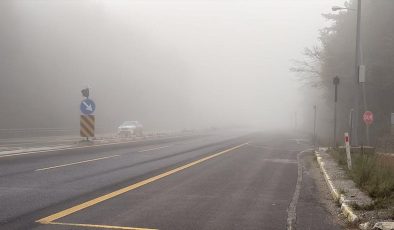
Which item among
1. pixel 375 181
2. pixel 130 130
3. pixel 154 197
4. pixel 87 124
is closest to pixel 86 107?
pixel 87 124

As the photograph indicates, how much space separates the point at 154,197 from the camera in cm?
1038

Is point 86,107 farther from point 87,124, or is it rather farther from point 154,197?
point 154,197

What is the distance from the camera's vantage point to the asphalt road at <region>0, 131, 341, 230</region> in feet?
26.3

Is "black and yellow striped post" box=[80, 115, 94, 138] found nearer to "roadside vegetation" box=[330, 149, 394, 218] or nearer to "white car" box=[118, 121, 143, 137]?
"roadside vegetation" box=[330, 149, 394, 218]

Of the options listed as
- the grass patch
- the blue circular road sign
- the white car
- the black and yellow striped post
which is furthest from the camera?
the white car

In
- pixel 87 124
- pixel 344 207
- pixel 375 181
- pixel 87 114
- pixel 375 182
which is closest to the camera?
pixel 344 207

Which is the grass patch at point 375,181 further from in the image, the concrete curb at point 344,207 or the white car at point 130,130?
the white car at point 130,130

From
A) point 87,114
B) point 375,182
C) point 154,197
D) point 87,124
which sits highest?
point 87,114

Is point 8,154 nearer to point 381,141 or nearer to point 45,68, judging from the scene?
point 381,141

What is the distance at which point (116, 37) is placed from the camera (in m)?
101

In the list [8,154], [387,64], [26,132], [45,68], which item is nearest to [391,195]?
[8,154]

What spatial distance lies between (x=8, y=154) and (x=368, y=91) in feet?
104

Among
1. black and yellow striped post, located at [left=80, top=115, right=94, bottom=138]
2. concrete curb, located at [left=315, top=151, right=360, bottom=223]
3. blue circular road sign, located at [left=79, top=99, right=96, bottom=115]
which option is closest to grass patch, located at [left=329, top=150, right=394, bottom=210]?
concrete curb, located at [left=315, top=151, right=360, bottom=223]

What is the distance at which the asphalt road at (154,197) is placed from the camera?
8.01m
